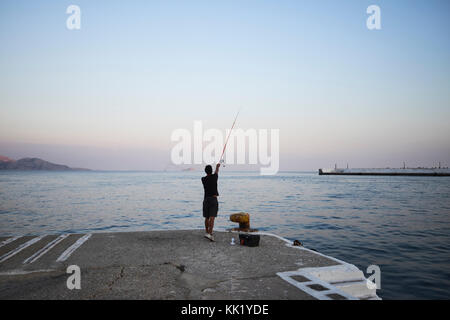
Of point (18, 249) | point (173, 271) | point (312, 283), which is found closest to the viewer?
point (312, 283)

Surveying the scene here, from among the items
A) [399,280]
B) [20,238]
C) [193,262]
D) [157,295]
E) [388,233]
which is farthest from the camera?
[388,233]

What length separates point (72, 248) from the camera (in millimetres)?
7617

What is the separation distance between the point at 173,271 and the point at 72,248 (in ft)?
12.0

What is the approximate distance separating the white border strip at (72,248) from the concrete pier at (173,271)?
0.02m

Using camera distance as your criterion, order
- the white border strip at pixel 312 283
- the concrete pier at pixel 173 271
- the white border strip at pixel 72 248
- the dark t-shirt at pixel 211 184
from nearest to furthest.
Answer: the white border strip at pixel 312 283
the concrete pier at pixel 173 271
the white border strip at pixel 72 248
the dark t-shirt at pixel 211 184

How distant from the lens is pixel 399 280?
27.1 ft

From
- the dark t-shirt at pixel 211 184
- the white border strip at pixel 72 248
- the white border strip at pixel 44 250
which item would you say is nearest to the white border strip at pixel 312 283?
the dark t-shirt at pixel 211 184

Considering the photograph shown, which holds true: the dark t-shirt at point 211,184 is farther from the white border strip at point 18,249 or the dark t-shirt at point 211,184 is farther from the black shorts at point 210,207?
the white border strip at point 18,249

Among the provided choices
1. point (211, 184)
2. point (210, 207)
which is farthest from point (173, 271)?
point (211, 184)

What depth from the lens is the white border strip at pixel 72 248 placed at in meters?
6.69

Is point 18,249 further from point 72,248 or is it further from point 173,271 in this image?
point 173,271

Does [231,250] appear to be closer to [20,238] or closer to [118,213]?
[20,238]
